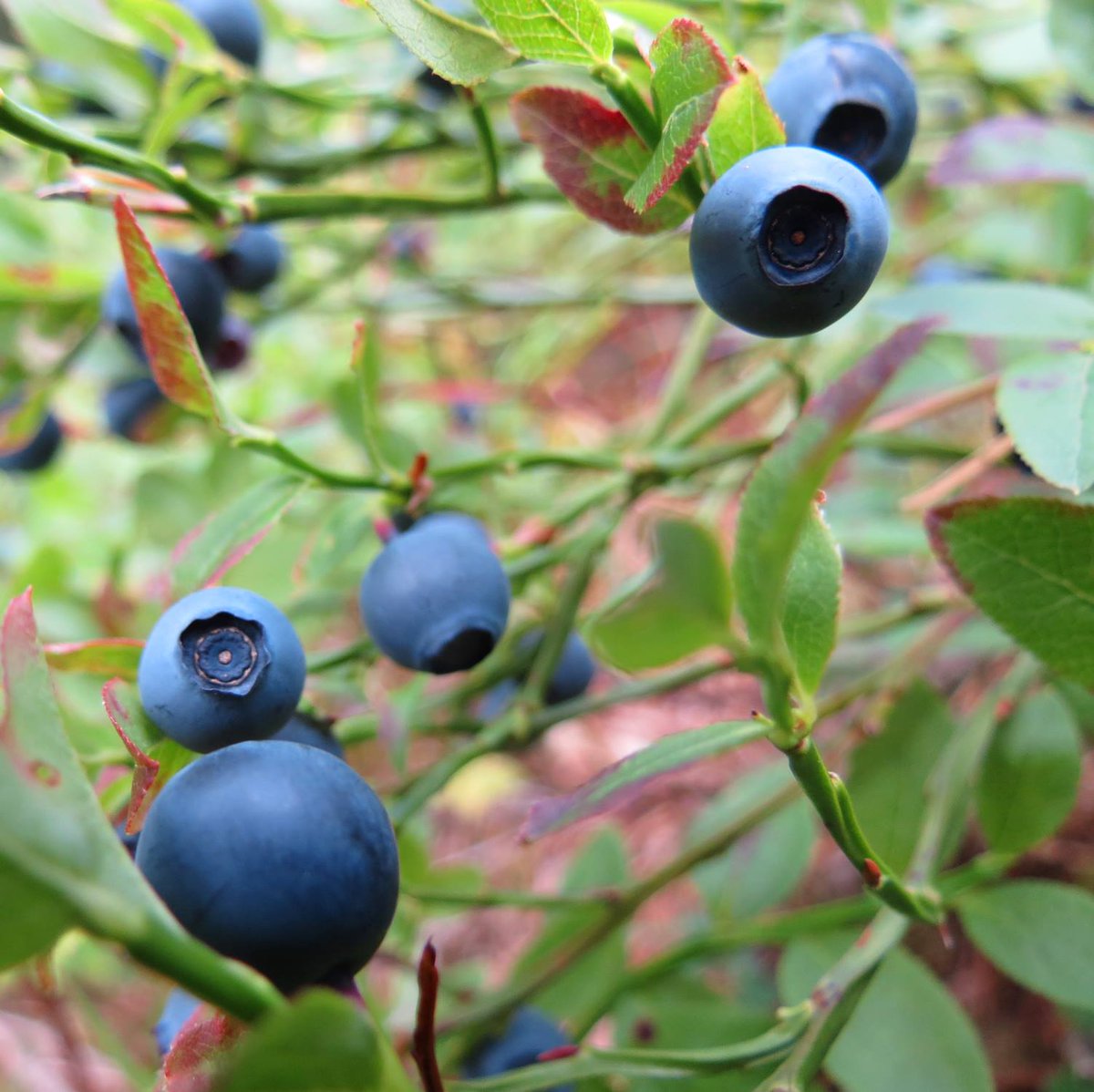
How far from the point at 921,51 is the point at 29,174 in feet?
4.05

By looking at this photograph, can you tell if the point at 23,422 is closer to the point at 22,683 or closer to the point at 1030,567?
the point at 22,683

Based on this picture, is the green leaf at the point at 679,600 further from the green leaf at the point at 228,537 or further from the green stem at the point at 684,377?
the green stem at the point at 684,377

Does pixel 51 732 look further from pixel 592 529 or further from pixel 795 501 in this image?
pixel 592 529

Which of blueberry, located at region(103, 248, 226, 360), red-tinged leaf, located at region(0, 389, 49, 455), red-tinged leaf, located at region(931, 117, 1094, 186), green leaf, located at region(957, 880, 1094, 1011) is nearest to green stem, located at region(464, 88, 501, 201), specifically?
blueberry, located at region(103, 248, 226, 360)

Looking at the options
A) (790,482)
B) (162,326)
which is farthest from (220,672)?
(790,482)

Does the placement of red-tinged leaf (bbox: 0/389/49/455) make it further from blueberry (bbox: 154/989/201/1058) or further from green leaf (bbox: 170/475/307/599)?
blueberry (bbox: 154/989/201/1058)

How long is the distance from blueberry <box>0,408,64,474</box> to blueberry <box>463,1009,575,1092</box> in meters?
0.82

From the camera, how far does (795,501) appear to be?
0.33m

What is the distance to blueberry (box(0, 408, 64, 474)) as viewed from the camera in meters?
1.18

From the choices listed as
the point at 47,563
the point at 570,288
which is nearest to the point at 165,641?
the point at 47,563

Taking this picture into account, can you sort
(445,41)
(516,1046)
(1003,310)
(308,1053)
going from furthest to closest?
(516,1046), (1003,310), (445,41), (308,1053)

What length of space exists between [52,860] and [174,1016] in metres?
0.38

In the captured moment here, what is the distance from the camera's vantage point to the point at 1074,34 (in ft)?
2.76

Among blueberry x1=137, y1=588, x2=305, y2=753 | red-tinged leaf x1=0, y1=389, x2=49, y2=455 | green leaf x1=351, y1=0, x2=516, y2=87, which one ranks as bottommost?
red-tinged leaf x1=0, y1=389, x2=49, y2=455
